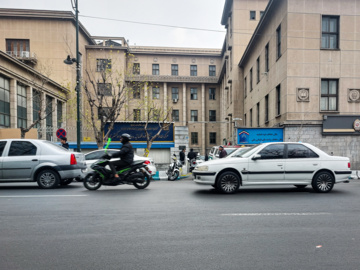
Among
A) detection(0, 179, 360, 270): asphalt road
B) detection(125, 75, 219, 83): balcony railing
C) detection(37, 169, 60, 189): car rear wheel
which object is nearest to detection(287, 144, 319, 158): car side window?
detection(0, 179, 360, 270): asphalt road

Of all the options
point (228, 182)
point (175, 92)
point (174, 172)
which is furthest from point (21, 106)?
point (228, 182)

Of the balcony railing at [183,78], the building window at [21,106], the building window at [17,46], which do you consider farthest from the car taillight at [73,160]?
the balcony railing at [183,78]

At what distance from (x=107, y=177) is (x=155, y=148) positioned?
546 inches

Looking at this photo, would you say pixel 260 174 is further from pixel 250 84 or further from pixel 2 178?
pixel 250 84

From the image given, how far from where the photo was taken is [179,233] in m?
4.39

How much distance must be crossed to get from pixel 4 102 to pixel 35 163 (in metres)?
18.0

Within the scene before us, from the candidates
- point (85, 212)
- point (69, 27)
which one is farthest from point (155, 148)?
point (69, 27)

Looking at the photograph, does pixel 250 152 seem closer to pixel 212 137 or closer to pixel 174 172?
pixel 174 172

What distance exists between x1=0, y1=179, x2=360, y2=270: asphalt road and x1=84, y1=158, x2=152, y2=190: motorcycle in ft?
5.15

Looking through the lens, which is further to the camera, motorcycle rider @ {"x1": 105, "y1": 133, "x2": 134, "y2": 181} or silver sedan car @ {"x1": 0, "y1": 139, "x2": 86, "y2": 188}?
silver sedan car @ {"x1": 0, "y1": 139, "x2": 86, "y2": 188}

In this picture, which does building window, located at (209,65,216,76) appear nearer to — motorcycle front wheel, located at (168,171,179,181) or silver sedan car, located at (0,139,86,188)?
motorcycle front wheel, located at (168,171,179,181)

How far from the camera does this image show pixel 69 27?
34.2 m

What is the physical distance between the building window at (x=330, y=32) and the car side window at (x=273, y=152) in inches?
496

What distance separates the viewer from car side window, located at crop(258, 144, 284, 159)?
8.29 meters
